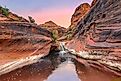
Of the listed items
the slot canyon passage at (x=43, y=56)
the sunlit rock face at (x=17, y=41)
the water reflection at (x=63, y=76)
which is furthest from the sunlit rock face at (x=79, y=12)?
the water reflection at (x=63, y=76)

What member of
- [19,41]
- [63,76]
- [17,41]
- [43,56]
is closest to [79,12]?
[43,56]

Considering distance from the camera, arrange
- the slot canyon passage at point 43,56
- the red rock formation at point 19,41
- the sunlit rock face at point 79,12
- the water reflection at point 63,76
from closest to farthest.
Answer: the water reflection at point 63,76 < the slot canyon passage at point 43,56 < the red rock formation at point 19,41 < the sunlit rock face at point 79,12

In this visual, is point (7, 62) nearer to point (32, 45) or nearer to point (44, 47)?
point (32, 45)

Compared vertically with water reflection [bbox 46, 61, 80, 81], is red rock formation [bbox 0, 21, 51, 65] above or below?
above

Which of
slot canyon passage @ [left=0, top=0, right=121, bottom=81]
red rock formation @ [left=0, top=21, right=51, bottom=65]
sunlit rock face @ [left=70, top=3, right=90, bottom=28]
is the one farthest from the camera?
sunlit rock face @ [left=70, top=3, right=90, bottom=28]

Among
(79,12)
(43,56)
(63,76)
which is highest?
(79,12)

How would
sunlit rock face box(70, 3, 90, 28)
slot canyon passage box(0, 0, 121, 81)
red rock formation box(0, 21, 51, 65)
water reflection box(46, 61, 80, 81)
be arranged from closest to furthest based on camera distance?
water reflection box(46, 61, 80, 81)
slot canyon passage box(0, 0, 121, 81)
red rock formation box(0, 21, 51, 65)
sunlit rock face box(70, 3, 90, 28)

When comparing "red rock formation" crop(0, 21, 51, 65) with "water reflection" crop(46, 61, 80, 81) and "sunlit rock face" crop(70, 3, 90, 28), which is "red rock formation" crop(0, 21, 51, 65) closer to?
"water reflection" crop(46, 61, 80, 81)

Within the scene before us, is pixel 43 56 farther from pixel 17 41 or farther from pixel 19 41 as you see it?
pixel 17 41

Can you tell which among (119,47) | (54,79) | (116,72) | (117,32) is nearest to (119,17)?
(117,32)

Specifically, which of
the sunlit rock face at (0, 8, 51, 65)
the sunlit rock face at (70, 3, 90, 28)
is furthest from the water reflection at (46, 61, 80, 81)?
the sunlit rock face at (70, 3, 90, 28)

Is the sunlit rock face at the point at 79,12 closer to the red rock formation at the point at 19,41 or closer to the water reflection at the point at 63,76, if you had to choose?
the red rock formation at the point at 19,41

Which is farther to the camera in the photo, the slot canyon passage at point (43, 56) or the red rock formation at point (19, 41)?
the red rock formation at point (19, 41)

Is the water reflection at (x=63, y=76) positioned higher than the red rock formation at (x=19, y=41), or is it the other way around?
the red rock formation at (x=19, y=41)
